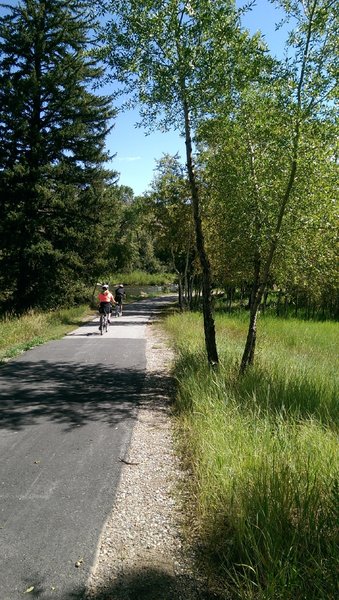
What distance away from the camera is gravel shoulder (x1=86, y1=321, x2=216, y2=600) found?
2965 mm

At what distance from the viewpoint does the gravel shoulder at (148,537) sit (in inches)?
117

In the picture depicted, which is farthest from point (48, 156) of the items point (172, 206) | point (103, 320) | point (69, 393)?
point (69, 393)

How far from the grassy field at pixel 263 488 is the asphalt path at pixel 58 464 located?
0.95 m

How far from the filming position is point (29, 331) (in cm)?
1462

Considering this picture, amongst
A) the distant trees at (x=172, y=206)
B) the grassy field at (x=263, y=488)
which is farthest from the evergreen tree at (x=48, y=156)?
the grassy field at (x=263, y=488)

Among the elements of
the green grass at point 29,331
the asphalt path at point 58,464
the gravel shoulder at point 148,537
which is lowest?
the gravel shoulder at point 148,537

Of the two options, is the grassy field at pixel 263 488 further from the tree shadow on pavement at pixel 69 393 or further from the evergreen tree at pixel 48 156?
the evergreen tree at pixel 48 156

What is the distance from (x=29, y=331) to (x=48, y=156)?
11.3 meters

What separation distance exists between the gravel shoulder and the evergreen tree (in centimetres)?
1741

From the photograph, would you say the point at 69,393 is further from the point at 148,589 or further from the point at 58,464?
the point at 148,589

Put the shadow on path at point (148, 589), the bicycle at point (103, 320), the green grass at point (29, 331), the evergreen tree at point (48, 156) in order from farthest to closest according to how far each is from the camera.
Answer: the evergreen tree at point (48, 156) → the bicycle at point (103, 320) → the green grass at point (29, 331) → the shadow on path at point (148, 589)

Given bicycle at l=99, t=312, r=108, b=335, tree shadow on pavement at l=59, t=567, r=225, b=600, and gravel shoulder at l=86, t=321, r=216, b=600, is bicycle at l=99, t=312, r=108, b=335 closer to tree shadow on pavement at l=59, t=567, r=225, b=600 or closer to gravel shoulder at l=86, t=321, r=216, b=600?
gravel shoulder at l=86, t=321, r=216, b=600

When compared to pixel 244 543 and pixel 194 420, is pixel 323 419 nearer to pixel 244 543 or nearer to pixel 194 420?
pixel 194 420

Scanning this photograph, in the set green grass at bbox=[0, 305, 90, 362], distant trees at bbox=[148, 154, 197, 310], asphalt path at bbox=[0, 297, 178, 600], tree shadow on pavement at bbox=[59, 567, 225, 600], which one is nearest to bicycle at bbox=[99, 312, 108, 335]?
green grass at bbox=[0, 305, 90, 362]
